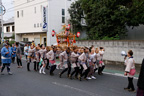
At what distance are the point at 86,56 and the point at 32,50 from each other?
13.7 feet

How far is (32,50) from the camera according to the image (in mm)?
10359

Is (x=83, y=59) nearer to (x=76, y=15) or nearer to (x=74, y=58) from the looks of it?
(x=74, y=58)

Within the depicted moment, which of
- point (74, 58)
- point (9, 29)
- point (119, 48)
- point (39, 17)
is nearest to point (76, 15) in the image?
point (39, 17)

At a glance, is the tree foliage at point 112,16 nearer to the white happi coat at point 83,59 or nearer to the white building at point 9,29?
the white happi coat at point 83,59

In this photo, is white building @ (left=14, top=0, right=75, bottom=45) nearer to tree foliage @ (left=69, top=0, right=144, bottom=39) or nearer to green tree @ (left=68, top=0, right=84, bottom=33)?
green tree @ (left=68, top=0, right=84, bottom=33)

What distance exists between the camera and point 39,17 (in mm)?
22969

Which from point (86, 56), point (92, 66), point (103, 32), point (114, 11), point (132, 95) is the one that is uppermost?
point (114, 11)

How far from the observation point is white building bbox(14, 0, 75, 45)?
22.0 metres

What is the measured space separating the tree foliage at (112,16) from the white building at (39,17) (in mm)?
7293

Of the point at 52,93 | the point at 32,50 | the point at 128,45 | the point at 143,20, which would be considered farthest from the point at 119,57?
the point at 52,93

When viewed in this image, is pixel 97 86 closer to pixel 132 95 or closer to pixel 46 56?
pixel 132 95

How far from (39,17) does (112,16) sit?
13.1 metres

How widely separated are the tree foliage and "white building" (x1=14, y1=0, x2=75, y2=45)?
7.29 metres

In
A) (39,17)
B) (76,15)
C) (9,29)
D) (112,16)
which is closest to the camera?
(112,16)
